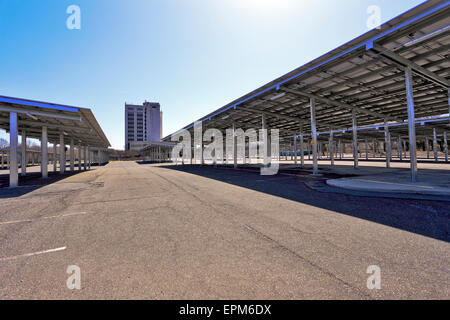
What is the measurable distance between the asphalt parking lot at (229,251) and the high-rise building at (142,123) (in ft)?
438

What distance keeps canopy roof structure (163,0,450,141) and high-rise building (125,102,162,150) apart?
124095 mm

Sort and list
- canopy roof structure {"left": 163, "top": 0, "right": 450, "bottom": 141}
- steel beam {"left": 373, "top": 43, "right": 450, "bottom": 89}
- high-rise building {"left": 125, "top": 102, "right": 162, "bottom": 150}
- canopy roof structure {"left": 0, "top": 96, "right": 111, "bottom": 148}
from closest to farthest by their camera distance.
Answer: canopy roof structure {"left": 163, "top": 0, "right": 450, "bottom": 141}
steel beam {"left": 373, "top": 43, "right": 450, "bottom": 89}
canopy roof structure {"left": 0, "top": 96, "right": 111, "bottom": 148}
high-rise building {"left": 125, "top": 102, "right": 162, "bottom": 150}

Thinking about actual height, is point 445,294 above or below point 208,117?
below

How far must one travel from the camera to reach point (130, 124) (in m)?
131

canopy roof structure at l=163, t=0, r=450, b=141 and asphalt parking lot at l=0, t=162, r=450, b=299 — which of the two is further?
canopy roof structure at l=163, t=0, r=450, b=141

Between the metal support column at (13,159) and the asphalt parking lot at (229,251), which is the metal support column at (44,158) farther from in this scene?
the asphalt parking lot at (229,251)

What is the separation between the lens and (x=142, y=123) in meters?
133

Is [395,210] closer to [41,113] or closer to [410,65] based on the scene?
[410,65]

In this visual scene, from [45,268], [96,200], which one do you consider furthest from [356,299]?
[96,200]

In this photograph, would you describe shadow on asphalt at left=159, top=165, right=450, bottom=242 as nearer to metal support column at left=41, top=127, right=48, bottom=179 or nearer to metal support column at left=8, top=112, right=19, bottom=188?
metal support column at left=8, top=112, right=19, bottom=188

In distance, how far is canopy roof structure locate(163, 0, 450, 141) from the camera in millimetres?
7750

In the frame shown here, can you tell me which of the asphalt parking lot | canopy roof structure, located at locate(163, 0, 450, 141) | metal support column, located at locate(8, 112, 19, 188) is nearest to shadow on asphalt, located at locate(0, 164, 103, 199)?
metal support column, located at locate(8, 112, 19, 188)
